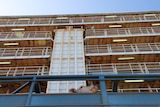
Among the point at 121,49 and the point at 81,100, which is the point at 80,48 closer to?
the point at 121,49

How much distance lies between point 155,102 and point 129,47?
1385 cm

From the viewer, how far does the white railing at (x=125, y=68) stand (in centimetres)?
1659

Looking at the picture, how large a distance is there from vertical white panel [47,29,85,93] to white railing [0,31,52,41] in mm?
1084

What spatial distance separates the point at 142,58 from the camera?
57.3ft

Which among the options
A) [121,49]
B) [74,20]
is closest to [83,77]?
[121,49]

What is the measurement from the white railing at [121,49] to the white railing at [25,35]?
3.84 meters

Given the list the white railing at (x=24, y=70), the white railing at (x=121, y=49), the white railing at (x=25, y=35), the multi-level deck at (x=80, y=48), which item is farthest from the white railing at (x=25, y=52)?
the white railing at (x=121, y=49)

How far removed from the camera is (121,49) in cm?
1872

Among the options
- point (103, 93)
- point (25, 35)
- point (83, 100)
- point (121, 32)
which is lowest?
point (83, 100)

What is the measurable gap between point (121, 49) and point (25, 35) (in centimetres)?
825

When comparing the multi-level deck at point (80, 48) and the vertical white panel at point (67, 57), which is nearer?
the vertical white panel at point (67, 57)

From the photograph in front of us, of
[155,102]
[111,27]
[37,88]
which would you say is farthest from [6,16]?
[155,102]

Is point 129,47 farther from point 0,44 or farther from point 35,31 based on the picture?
point 0,44

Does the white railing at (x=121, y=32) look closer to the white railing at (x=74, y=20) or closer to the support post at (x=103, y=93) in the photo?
the white railing at (x=74, y=20)
